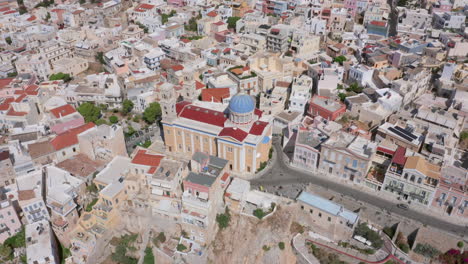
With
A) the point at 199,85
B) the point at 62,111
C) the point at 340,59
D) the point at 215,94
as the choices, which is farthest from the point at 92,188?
the point at 340,59

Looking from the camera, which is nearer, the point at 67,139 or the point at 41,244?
the point at 41,244

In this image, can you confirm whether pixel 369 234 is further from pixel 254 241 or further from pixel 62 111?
pixel 62 111

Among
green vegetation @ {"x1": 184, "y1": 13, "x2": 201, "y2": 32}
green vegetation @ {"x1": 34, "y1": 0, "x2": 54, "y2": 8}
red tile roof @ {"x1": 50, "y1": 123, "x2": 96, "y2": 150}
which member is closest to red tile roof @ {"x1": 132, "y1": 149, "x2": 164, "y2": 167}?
red tile roof @ {"x1": 50, "y1": 123, "x2": 96, "y2": 150}

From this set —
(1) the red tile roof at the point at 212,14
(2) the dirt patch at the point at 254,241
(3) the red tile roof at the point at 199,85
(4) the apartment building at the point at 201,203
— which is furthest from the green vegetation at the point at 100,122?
(1) the red tile roof at the point at 212,14

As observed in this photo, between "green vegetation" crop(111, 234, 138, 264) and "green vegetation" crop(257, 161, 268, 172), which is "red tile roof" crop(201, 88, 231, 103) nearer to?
"green vegetation" crop(257, 161, 268, 172)

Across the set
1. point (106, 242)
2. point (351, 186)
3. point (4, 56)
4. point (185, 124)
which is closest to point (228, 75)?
point (185, 124)

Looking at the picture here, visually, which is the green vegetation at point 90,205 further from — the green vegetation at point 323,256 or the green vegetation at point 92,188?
the green vegetation at point 323,256
